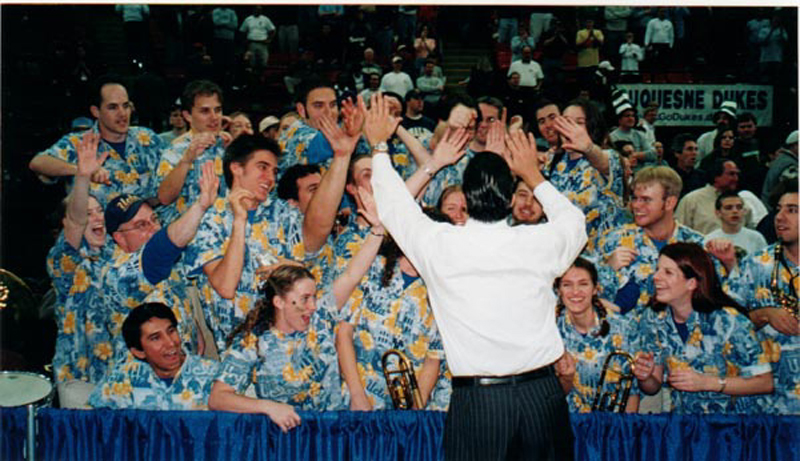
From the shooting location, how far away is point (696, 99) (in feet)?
20.6

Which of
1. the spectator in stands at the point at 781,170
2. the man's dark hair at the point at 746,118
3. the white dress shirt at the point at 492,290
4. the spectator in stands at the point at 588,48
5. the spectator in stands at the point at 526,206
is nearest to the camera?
the white dress shirt at the point at 492,290

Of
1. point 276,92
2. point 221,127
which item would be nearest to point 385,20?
point 276,92

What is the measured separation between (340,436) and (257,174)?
166cm

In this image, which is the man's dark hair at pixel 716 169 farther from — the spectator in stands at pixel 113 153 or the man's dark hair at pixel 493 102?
the spectator in stands at pixel 113 153

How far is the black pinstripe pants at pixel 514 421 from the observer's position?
12.9 feet

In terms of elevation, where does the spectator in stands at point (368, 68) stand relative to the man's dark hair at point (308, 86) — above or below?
above

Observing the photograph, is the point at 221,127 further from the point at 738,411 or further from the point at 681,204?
the point at 738,411

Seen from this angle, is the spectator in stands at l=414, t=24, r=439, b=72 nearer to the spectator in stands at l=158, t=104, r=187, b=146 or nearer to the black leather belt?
the spectator in stands at l=158, t=104, r=187, b=146

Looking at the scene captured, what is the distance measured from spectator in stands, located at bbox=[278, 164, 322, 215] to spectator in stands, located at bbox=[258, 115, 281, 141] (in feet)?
0.94

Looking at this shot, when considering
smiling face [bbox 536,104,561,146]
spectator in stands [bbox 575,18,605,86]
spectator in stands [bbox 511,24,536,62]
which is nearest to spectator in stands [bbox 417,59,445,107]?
spectator in stands [bbox 511,24,536,62]

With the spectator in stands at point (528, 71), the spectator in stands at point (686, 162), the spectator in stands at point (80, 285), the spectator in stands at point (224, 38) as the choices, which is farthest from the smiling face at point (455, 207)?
the spectator in stands at point (80, 285)

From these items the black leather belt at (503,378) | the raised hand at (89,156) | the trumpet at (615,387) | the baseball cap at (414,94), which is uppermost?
the baseball cap at (414,94)

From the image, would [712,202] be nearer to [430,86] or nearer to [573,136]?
[573,136]

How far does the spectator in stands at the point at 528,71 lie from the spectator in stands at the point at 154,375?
251 centimetres
